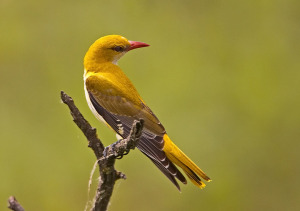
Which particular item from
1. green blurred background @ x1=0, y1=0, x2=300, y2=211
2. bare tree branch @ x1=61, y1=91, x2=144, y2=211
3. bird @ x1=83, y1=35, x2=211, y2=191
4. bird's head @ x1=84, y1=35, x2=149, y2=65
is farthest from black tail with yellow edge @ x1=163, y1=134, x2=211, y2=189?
green blurred background @ x1=0, y1=0, x2=300, y2=211

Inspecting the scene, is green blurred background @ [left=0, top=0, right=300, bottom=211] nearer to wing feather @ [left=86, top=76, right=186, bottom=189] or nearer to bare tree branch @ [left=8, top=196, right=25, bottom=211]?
wing feather @ [left=86, top=76, right=186, bottom=189]

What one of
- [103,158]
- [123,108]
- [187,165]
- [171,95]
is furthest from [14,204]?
[171,95]

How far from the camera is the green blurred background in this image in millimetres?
6242

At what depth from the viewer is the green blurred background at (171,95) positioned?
246 inches

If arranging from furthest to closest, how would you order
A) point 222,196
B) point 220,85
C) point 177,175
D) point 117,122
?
point 220,85 < point 222,196 < point 117,122 < point 177,175

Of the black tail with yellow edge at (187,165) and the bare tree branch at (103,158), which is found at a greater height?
the bare tree branch at (103,158)

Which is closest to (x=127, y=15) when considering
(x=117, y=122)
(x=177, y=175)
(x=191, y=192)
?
(x=191, y=192)

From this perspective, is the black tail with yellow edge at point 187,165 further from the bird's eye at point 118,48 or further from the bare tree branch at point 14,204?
the bare tree branch at point 14,204

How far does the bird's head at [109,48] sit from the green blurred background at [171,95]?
1670mm

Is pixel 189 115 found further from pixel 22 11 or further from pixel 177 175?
pixel 177 175

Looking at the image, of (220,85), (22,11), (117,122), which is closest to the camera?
(117,122)

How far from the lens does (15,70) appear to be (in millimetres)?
6918

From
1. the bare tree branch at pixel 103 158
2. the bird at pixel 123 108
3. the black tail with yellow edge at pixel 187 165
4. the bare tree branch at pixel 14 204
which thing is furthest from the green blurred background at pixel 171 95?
the bare tree branch at pixel 14 204

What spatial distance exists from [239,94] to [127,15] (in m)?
1.39
